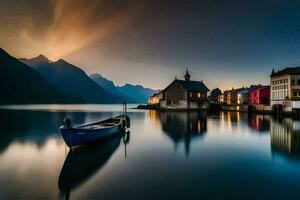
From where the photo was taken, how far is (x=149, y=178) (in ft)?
41.9

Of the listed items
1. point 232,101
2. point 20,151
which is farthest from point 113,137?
point 232,101

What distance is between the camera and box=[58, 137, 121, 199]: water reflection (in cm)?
1210

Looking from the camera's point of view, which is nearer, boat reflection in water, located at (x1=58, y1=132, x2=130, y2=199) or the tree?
boat reflection in water, located at (x1=58, y1=132, x2=130, y2=199)

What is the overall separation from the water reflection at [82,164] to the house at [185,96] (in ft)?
183

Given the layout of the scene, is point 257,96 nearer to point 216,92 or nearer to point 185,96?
point 185,96

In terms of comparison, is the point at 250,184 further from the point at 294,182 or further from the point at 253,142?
the point at 253,142

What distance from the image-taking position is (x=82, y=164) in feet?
52.0

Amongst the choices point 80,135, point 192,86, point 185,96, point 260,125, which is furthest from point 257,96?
point 80,135

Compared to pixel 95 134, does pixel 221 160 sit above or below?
below

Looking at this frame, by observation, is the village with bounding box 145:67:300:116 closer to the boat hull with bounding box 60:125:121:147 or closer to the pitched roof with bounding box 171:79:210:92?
the pitched roof with bounding box 171:79:210:92

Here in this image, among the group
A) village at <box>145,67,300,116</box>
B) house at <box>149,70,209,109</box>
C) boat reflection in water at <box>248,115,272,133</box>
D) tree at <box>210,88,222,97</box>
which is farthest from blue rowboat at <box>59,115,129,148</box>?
tree at <box>210,88,222,97</box>

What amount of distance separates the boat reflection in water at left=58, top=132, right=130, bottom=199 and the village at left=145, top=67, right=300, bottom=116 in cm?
4852

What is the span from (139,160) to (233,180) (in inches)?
277

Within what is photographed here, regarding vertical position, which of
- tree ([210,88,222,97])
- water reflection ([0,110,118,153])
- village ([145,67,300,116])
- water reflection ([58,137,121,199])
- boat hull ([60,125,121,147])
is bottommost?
water reflection ([0,110,118,153])
